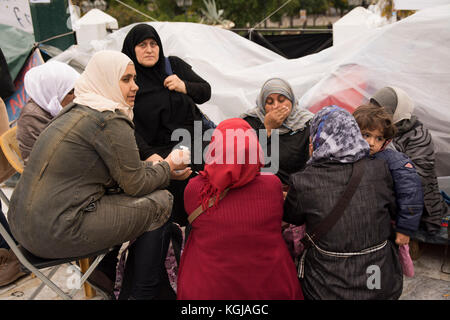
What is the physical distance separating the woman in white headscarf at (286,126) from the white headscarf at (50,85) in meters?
1.36

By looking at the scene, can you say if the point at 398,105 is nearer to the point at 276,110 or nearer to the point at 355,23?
the point at 276,110

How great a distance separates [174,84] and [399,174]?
1.54 meters

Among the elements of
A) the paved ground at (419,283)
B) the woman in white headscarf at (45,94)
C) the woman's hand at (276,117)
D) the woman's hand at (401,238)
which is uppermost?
the woman in white headscarf at (45,94)

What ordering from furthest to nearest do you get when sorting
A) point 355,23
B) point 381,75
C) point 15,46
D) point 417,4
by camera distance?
1. point 355,23
2. point 15,46
3. point 417,4
4. point 381,75

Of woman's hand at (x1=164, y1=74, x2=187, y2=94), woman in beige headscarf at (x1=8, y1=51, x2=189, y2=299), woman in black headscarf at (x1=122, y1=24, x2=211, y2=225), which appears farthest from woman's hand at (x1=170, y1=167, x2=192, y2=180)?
woman's hand at (x1=164, y1=74, x2=187, y2=94)

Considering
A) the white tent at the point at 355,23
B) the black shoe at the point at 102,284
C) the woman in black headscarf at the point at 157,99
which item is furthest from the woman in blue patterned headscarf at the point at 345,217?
the white tent at the point at 355,23

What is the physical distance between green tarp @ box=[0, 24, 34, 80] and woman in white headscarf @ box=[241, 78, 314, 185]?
3.43 meters

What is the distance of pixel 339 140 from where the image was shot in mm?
1879

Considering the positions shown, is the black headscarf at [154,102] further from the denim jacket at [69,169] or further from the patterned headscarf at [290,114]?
the denim jacket at [69,169]

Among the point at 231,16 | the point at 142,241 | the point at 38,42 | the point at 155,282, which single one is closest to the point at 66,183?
the point at 142,241

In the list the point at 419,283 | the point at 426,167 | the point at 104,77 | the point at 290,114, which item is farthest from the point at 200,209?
the point at 419,283

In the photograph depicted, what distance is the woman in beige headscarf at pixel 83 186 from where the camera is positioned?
175cm

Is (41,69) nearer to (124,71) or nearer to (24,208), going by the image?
(124,71)

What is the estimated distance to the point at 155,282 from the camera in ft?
7.45
